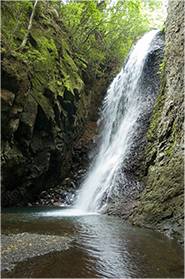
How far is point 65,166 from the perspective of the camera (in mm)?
18906

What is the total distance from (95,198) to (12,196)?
12.7ft

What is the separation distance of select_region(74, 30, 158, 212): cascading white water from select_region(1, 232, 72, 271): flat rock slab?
5.83m

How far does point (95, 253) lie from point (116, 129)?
12085mm

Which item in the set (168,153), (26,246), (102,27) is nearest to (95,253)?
(26,246)

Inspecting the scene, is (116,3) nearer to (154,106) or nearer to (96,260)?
(154,106)

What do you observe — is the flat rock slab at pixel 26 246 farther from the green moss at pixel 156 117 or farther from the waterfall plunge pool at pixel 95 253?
the green moss at pixel 156 117

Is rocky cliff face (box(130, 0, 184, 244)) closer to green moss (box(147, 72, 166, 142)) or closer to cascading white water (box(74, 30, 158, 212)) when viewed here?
green moss (box(147, 72, 166, 142))

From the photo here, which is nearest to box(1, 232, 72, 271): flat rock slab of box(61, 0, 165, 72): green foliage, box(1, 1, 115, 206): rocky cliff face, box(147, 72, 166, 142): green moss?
box(1, 1, 115, 206): rocky cliff face

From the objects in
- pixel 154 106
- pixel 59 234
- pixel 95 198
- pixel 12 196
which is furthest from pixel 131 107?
pixel 59 234

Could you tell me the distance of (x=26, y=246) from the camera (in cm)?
720

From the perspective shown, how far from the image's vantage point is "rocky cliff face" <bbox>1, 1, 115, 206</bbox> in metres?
13.5

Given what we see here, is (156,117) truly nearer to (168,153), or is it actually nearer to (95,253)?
(168,153)

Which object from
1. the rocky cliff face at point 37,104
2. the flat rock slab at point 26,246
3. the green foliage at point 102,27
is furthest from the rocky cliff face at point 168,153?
the green foliage at point 102,27

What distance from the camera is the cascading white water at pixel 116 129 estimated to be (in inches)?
595
